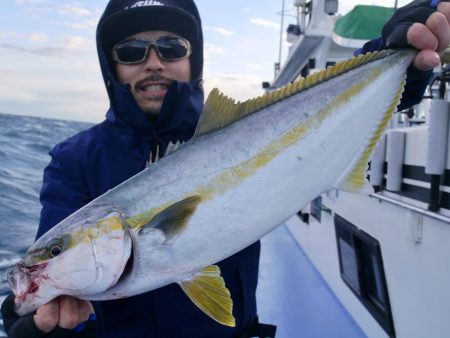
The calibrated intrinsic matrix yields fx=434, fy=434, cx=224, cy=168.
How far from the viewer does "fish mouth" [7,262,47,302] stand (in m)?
1.86

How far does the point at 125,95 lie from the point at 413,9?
1.67 m

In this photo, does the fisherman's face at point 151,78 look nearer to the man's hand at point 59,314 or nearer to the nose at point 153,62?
the nose at point 153,62

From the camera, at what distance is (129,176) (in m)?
2.59

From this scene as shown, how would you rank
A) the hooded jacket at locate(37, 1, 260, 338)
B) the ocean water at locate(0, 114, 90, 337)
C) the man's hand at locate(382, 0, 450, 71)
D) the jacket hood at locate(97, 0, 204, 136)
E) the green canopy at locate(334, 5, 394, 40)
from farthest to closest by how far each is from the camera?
the ocean water at locate(0, 114, 90, 337) → the green canopy at locate(334, 5, 394, 40) → the jacket hood at locate(97, 0, 204, 136) → the hooded jacket at locate(37, 1, 260, 338) → the man's hand at locate(382, 0, 450, 71)

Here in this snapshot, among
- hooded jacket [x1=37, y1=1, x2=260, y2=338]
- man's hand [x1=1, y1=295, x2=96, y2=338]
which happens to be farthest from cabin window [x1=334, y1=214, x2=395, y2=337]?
man's hand [x1=1, y1=295, x2=96, y2=338]

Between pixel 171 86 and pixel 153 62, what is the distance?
0.21 metres

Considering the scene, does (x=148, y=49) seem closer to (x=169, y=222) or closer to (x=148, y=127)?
(x=148, y=127)

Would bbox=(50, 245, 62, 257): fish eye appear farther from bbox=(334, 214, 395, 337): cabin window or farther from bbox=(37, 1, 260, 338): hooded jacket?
bbox=(334, 214, 395, 337): cabin window

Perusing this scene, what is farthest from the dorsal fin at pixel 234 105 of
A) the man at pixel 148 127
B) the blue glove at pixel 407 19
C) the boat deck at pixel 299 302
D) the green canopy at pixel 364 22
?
the green canopy at pixel 364 22

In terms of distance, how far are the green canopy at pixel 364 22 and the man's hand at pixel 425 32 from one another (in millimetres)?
5423

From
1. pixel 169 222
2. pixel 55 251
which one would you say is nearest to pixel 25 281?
pixel 55 251

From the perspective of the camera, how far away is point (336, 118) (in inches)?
81.8

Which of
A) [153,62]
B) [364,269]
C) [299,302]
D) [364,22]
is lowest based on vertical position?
[299,302]

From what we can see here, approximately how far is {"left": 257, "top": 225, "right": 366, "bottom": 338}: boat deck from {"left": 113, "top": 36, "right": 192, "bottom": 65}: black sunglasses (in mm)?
3379
